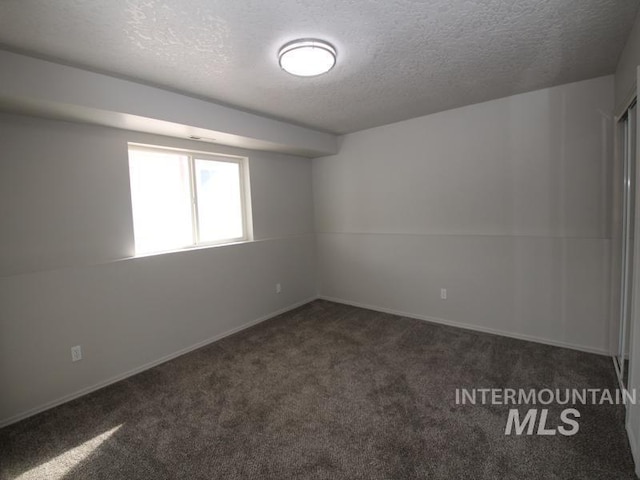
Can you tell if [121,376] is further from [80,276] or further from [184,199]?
Answer: [184,199]

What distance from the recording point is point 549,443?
1851 mm

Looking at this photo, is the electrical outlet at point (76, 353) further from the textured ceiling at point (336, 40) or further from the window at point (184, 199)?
the textured ceiling at point (336, 40)

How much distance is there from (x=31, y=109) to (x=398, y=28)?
2.49 m

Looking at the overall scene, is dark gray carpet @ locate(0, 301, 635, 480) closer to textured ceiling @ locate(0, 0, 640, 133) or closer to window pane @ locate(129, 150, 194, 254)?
window pane @ locate(129, 150, 194, 254)

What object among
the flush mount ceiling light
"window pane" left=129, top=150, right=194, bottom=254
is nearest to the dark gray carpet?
"window pane" left=129, top=150, right=194, bottom=254

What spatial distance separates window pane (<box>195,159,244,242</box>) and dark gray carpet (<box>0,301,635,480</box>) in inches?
54.8

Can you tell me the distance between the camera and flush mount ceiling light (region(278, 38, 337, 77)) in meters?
1.92

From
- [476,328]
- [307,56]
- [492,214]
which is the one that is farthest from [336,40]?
[476,328]

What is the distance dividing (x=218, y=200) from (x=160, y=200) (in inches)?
28.1

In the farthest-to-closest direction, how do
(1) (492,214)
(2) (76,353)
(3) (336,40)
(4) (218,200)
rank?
(4) (218,200) → (1) (492,214) → (2) (76,353) → (3) (336,40)

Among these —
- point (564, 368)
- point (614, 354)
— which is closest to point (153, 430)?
point (564, 368)

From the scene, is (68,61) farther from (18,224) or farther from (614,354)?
(614,354)

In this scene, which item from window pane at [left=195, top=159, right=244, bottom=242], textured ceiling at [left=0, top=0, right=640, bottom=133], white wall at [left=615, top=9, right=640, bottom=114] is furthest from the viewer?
window pane at [left=195, top=159, right=244, bottom=242]

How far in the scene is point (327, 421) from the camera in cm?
212
